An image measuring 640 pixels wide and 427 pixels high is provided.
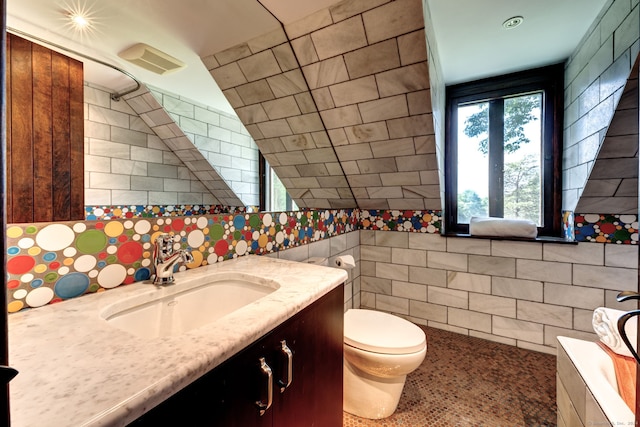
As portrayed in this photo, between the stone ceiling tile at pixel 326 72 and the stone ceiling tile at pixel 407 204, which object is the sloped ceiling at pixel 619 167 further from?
the stone ceiling tile at pixel 326 72

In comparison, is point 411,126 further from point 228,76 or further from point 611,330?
point 611,330

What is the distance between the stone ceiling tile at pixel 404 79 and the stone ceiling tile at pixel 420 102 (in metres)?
0.03

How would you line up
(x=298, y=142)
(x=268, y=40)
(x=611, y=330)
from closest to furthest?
(x=611, y=330) → (x=268, y=40) → (x=298, y=142)

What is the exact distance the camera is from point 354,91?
5.47 feet

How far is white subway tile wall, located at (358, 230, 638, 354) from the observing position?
75.7 inches

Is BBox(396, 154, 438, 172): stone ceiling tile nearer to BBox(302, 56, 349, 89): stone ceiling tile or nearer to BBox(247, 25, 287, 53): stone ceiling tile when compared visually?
BBox(302, 56, 349, 89): stone ceiling tile

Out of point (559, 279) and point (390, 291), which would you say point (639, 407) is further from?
point (390, 291)

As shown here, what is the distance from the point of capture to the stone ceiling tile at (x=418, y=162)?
1.91 metres

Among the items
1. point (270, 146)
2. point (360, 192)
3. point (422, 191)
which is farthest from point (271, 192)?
point (422, 191)

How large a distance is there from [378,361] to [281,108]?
162 centimetres

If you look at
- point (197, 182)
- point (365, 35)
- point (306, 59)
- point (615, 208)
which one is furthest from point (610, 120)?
point (197, 182)

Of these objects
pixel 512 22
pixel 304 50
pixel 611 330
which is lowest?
pixel 611 330

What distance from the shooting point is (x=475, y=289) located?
2.31 metres

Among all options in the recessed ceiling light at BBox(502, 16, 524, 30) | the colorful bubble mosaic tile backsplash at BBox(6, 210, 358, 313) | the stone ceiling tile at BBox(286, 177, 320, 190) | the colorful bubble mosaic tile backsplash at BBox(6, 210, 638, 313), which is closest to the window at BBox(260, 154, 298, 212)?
the colorful bubble mosaic tile backsplash at BBox(6, 210, 638, 313)
